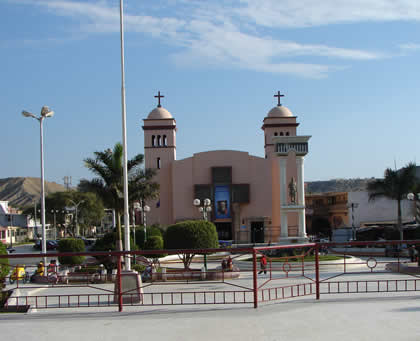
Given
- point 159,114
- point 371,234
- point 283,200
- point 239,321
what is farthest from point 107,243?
point 159,114

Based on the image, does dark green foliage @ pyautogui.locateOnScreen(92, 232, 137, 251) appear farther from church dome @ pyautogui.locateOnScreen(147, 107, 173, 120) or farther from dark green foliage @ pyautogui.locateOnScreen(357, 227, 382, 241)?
church dome @ pyautogui.locateOnScreen(147, 107, 173, 120)

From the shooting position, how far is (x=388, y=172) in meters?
36.4

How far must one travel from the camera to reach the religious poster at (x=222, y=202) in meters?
50.2

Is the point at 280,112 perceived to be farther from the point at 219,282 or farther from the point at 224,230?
the point at 219,282

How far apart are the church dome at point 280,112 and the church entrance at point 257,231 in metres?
11.8

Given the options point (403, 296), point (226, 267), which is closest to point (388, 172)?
point (226, 267)

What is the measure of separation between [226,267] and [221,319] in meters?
11.7

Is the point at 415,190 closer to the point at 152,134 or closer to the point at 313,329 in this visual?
the point at 152,134

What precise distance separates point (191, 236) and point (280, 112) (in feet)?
115

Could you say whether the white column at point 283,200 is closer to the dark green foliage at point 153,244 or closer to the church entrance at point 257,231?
the dark green foliage at point 153,244

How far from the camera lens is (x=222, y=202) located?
1983 inches

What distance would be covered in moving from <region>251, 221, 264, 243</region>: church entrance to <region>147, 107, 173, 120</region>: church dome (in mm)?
14101

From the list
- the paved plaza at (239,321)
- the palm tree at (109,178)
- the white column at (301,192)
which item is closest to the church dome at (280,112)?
the white column at (301,192)

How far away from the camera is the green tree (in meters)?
22.0
